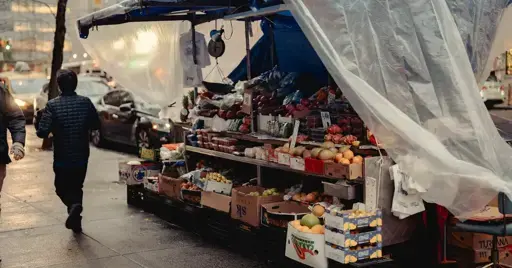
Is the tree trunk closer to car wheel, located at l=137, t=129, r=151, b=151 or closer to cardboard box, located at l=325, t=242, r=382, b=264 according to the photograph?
car wheel, located at l=137, t=129, r=151, b=151

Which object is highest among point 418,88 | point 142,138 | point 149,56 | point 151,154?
point 149,56

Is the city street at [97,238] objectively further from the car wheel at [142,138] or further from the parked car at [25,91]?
the parked car at [25,91]

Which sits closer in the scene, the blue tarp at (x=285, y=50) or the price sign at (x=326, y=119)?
the price sign at (x=326, y=119)

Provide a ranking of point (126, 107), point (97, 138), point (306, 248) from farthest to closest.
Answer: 1. point (97, 138)
2. point (126, 107)
3. point (306, 248)

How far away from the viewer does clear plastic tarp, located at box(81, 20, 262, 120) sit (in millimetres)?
10094

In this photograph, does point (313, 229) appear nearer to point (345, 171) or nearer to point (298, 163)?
point (345, 171)

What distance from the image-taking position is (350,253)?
537 centimetres

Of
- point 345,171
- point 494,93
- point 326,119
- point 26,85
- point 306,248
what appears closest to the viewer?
point 306,248

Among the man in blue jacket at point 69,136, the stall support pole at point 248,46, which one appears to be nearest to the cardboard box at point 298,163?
the stall support pole at point 248,46

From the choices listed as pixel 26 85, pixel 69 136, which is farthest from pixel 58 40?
pixel 26 85

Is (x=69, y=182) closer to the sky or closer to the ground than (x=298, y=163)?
closer to the ground

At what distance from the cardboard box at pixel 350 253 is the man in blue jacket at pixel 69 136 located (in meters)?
3.56

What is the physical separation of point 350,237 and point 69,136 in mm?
3869

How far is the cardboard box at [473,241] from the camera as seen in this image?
583cm
